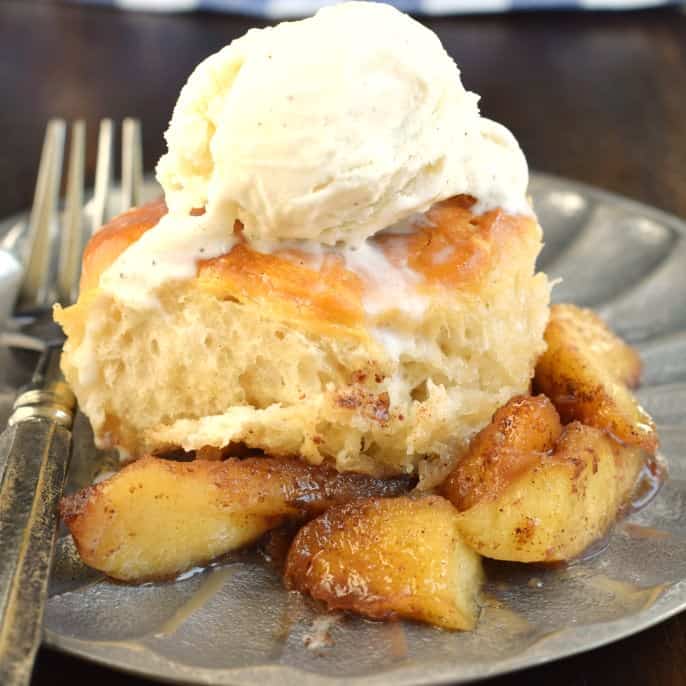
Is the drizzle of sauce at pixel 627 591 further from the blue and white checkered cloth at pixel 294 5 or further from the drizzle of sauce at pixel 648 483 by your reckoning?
the blue and white checkered cloth at pixel 294 5

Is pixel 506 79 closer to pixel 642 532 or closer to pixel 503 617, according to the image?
pixel 642 532

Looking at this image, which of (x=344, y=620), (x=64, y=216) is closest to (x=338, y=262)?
(x=344, y=620)

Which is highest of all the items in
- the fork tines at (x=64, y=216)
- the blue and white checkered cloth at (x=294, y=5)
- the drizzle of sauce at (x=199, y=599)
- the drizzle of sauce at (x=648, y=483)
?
the drizzle of sauce at (x=648, y=483)

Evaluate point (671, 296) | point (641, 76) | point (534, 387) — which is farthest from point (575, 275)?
point (641, 76)

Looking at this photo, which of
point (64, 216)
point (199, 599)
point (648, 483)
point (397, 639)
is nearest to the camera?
point (397, 639)

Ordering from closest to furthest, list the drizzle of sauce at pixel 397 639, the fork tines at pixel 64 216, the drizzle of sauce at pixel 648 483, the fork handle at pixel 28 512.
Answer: the fork handle at pixel 28 512, the drizzle of sauce at pixel 397 639, the drizzle of sauce at pixel 648 483, the fork tines at pixel 64 216

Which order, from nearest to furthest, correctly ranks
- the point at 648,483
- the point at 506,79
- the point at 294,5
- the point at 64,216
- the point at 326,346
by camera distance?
the point at 326,346 → the point at 648,483 → the point at 64,216 → the point at 506,79 → the point at 294,5

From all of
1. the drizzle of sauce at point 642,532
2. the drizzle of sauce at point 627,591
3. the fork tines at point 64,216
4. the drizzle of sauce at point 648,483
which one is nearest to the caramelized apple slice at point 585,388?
the drizzle of sauce at point 648,483

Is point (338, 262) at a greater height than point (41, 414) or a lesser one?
greater
